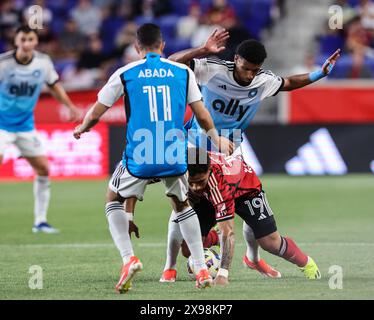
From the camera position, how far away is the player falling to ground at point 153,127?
8031 mm

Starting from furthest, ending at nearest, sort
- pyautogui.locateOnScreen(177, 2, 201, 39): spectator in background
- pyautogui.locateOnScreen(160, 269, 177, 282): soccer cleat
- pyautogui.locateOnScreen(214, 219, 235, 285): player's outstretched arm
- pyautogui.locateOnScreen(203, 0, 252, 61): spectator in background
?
pyautogui.locateOnScreen(177, 2, 201, 39): spectator in background < pyautogui.locateOnScreen(203, 0, 252, 61): spectator in background < pyautogui.locateOnScreen(160, 269, 177, 282): soccer cleat < pyautogui.locateOnScreen(214, 219, 235, 285): player's outstretched arm

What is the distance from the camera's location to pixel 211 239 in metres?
9.54

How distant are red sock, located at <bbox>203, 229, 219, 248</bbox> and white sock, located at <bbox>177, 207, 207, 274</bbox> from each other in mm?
1171

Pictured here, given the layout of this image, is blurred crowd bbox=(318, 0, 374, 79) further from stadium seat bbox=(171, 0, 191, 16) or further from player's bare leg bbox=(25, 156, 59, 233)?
player's bare leg bbox=(25, 156, 59, 233)

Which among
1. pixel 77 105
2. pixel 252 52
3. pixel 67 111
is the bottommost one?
pixel 252 52

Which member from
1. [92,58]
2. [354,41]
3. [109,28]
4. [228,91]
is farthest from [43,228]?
[109,28]

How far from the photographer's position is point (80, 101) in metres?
20.1

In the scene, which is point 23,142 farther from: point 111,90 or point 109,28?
point 109,28

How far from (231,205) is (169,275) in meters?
0.85

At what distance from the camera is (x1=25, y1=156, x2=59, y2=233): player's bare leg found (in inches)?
511

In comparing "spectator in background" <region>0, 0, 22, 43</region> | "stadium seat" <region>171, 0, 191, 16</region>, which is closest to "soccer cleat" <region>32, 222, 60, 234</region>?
"spectator in background" <region>0, 0, 22, 43</region>

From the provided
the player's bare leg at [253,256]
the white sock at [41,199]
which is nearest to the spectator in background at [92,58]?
the white sock at [41,199]

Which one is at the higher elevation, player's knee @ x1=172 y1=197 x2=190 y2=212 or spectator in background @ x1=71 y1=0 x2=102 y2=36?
spectator in background @ x1=71 y1=0 x2=102 y2=36
